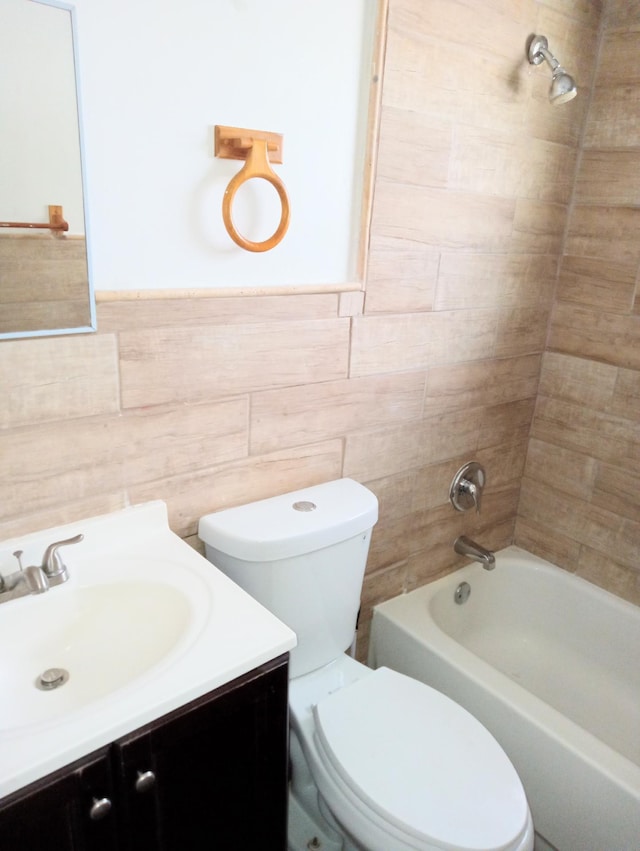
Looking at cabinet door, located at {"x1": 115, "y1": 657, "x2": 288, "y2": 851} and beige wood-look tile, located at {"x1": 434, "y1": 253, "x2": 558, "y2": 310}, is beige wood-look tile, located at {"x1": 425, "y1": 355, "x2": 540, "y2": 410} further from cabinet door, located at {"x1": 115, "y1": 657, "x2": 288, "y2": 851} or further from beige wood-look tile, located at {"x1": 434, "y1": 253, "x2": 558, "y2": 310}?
cabinet door, located at {"x1": 115, "y1": 657, "x2": 288, "y2": 851}

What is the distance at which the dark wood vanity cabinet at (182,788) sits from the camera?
859 mm

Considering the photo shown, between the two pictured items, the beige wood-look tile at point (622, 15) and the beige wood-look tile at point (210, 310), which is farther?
the beige wood-look tile at point (622, 15)

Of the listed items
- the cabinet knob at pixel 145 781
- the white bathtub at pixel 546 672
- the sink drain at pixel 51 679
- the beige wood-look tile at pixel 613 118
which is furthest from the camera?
the beige wood-look tile at pixel 613 118

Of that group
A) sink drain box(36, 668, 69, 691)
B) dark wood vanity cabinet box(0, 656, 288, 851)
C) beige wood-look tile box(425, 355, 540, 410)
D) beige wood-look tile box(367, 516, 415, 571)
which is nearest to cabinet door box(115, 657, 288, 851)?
dark wood vanity cabinet box(0, 656, 288, 851)

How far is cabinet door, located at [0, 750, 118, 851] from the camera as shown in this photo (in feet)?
2.70

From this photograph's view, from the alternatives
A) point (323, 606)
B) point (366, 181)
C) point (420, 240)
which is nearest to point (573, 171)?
point (420, 240)

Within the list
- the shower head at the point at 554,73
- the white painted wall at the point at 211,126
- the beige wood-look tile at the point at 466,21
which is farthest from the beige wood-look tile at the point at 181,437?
the shower head at the point at 554,73

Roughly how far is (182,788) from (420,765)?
52cm

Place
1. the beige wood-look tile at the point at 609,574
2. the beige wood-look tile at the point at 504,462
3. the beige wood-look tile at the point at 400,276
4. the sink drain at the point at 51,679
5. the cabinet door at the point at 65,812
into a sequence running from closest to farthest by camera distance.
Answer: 1. the cabinet door at the point at 65,812
2. the sink drain at the point at 51,679
3. the beige wood-look tile at the point at 400,276
4. the beige wood-look tile at the point at 609,574
5. the beige wood-look tile at the point at 504,462

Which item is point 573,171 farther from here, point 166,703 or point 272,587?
point 166,703

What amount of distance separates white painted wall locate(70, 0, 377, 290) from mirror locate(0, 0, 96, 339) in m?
0.04

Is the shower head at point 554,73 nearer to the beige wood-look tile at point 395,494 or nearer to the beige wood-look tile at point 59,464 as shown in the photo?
the beige wood-look tile at point 395,494

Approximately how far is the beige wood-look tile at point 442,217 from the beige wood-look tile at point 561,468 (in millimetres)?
767

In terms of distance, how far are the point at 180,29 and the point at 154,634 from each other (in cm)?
113
